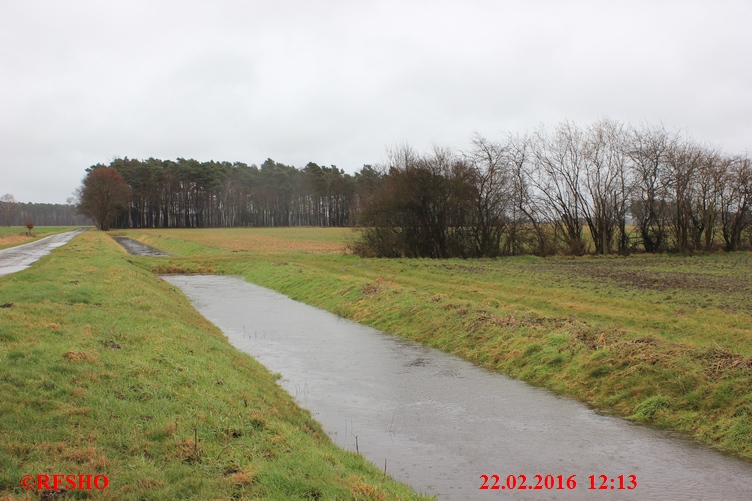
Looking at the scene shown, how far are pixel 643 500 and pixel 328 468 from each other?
3.75m

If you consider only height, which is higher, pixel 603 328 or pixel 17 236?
pixel 17 236

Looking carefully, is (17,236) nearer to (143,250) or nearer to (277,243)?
(143,250)

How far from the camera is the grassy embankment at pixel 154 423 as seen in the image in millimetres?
5590

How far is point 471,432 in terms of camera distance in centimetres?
897

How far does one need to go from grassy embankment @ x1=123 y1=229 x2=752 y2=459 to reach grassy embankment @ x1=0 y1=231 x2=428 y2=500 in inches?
215

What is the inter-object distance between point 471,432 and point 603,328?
5842 millimetres

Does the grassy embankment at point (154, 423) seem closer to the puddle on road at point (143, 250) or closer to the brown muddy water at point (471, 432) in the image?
the brown muddy water at point (471, 432)

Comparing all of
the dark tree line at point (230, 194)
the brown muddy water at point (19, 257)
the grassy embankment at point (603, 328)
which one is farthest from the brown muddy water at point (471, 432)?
the dark tree line at point (230, 194)

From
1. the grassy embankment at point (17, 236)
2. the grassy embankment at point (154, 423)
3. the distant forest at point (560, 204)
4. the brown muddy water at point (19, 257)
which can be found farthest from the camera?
the grassy embankment at point (17, 236)

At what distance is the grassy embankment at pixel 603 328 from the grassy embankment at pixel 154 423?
5.47 metres

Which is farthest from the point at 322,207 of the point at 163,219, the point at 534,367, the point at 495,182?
the point at 534,367

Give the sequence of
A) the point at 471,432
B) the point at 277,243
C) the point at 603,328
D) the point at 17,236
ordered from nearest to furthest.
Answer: the point at 471,432 < the point at 603,328 < the point at 277,243 < the point at 17,236

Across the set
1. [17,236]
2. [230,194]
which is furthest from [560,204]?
[230,194]

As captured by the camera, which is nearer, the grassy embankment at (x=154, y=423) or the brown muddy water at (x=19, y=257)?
the grassy embankment at (x=154, y=423)
